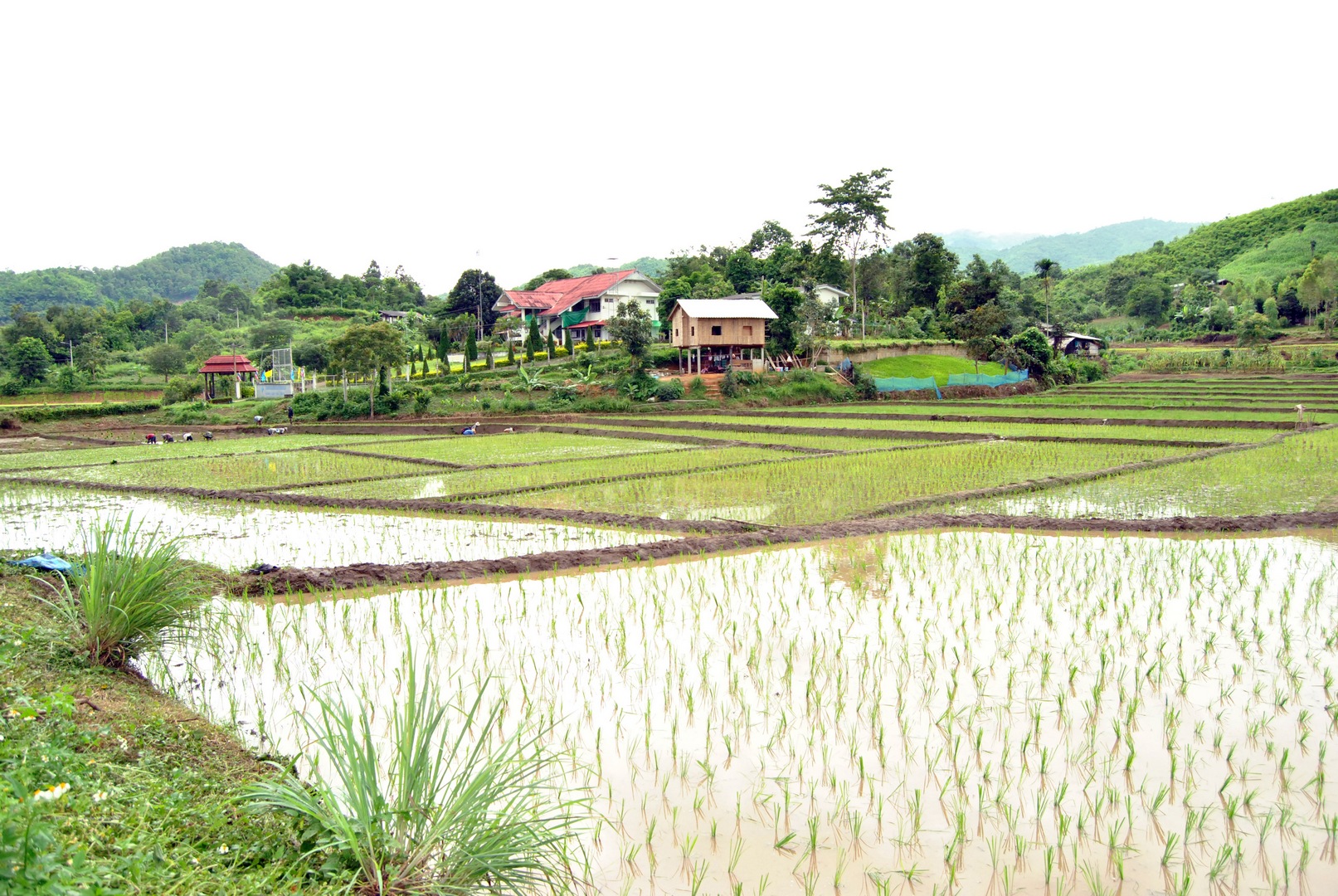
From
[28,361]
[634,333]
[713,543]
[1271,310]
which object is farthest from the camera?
[1271,310]

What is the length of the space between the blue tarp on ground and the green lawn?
0.66m

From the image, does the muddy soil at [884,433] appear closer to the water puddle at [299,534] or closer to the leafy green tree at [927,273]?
the water puddle at [299,534]

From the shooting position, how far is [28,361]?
42.8 m

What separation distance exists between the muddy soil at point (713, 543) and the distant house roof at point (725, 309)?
22.7 m

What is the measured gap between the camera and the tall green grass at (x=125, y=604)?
18.2 ft

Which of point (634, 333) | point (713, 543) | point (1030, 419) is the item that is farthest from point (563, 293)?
point (713, 543)

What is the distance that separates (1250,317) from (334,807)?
56186 mm

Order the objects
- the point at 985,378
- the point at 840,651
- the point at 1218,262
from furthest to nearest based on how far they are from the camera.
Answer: the point at 1218,262 → the point at 985,378 → the point at 840,651

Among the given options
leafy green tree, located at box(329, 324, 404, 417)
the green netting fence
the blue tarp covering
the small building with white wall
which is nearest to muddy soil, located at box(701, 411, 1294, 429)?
the small building with white wall

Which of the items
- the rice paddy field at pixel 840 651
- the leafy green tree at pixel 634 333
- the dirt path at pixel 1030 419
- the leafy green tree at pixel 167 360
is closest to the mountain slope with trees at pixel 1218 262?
the dirt path at pixel 1030 419

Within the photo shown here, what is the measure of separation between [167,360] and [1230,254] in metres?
81.5

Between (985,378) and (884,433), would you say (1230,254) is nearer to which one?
(985,378)

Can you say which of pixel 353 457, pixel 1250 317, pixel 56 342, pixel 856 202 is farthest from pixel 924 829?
pixel 56 342

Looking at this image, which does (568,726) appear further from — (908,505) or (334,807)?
(908,505)
